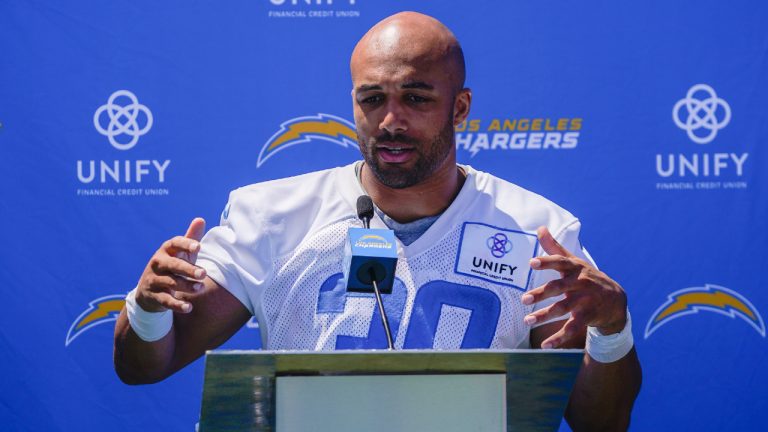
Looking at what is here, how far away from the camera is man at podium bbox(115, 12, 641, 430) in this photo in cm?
252

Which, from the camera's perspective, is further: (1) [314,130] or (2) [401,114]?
(1) [314,130]

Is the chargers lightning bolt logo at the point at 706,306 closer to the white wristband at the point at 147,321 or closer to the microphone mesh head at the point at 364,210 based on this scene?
the microphone mesh head at the point at 364,210

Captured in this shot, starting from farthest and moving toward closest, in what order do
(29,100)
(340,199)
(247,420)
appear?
(29,100) < (340,199) < (247,420)

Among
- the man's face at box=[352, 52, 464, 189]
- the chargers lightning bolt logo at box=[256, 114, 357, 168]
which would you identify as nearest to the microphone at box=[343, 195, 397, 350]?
the man's face at box=[352, 52, 464, 189]

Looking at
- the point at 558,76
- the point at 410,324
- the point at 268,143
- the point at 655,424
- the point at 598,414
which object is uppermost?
the point at 558,76

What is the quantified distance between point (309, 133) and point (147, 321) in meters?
1.13

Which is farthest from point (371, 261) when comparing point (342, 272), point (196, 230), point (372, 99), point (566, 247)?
point (566, 247)

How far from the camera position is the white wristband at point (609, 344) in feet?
7.41

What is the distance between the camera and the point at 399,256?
2.61m

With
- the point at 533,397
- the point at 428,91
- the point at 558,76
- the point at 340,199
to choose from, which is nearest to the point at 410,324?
the point at 340,199

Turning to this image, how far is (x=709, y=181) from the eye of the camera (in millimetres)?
3320

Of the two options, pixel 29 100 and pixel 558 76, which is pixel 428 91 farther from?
pixel 29 100

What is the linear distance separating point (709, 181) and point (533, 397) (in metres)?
1.87

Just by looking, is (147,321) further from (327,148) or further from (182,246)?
(327,148)
